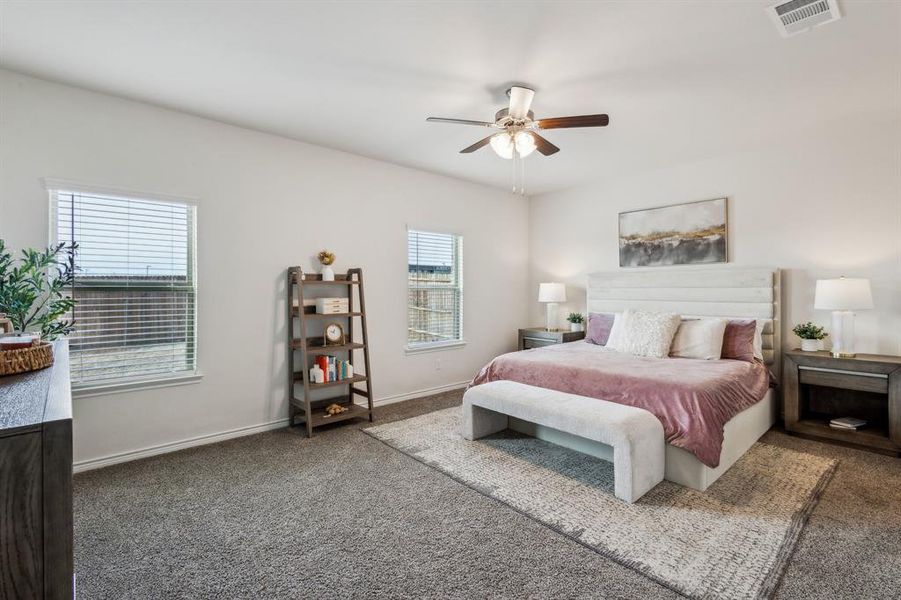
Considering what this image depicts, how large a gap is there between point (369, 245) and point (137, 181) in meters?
2.02

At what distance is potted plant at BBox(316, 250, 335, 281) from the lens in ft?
13.5

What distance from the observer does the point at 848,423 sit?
138 inches

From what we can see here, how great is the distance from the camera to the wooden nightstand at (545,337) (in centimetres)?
542

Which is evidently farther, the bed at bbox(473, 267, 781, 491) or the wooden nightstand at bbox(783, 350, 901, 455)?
the wooden nightstand at bbox(783, 350, 901, 455)

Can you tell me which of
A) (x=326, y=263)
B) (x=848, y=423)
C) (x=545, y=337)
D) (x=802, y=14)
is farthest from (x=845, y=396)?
(x=326, y=263)

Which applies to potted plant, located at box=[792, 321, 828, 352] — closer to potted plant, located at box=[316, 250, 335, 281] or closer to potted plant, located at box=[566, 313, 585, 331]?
potted plant, located at box=[566, 313, 585, 331]

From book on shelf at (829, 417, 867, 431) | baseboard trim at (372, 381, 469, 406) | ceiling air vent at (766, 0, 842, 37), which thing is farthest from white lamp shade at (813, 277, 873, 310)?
baseboard trim at (372, 381, 469, 406)

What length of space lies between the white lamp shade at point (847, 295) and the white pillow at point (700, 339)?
2.49ft

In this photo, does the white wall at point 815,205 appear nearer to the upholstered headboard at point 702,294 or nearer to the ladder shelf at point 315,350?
the upholstered headboard at point 702,294

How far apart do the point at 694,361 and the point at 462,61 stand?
2992 millimetres

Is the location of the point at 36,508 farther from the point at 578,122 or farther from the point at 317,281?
the point at 317,281

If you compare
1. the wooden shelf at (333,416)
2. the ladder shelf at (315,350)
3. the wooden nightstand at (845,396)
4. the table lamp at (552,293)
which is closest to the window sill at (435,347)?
the ladder shelf at (315,350)

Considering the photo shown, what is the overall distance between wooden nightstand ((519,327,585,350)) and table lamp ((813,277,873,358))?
241 centimetres

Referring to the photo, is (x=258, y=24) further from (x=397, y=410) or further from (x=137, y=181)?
(x=397, y=410)
